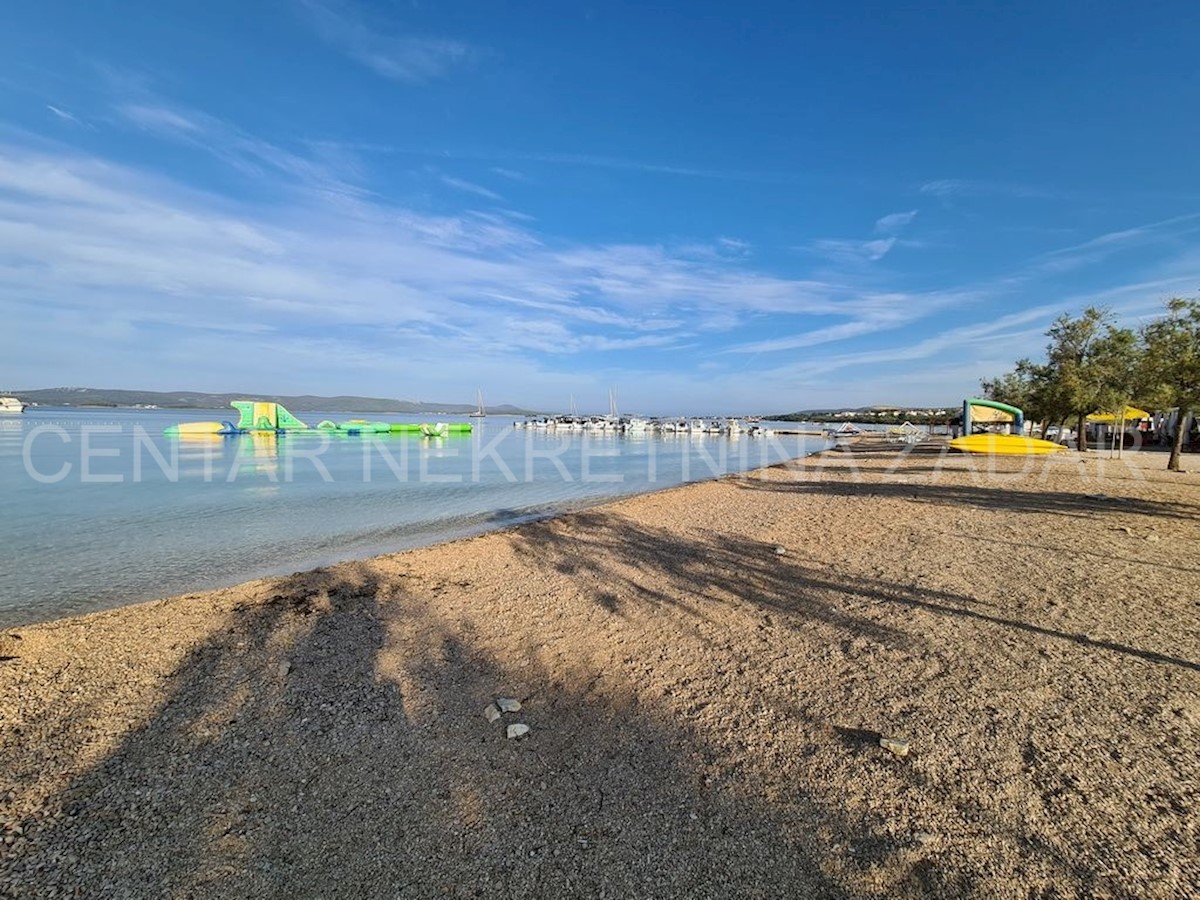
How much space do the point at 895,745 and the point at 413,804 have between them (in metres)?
2.97

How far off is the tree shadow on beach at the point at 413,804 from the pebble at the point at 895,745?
2.51 ft

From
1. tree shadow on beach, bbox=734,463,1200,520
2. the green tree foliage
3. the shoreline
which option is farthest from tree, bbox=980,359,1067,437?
the shoreline

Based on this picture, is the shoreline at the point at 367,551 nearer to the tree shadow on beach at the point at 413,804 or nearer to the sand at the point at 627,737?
the sand at the point at 627,737

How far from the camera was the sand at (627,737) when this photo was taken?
2.62 m

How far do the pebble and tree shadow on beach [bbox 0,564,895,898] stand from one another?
0.76 metres

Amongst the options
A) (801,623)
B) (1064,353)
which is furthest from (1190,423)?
(801,623)

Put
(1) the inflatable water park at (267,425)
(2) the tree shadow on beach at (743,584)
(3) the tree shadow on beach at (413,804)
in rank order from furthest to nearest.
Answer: (1) the inflatable water park at (267,425), (2) the tree shadow on beach at (743,584), (3) the tree shadow on beach at (413,804)

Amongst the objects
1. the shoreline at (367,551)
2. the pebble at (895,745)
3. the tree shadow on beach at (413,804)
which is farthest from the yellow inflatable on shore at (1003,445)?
the tree shadow on beach at (413,804)

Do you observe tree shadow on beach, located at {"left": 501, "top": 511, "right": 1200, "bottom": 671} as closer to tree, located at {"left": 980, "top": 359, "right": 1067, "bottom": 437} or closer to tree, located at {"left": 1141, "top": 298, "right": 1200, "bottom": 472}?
tree, located at {"left": 1141, "top": 298, "right": 1200, "bottom": 472}

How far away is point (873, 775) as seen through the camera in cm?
323

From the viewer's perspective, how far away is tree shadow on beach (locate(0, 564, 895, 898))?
2.58m

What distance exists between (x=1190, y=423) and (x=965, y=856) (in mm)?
50374

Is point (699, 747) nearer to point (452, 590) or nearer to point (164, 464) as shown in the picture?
point (452, 590)

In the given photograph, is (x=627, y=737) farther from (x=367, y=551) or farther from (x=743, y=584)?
(x=367, y=551)
